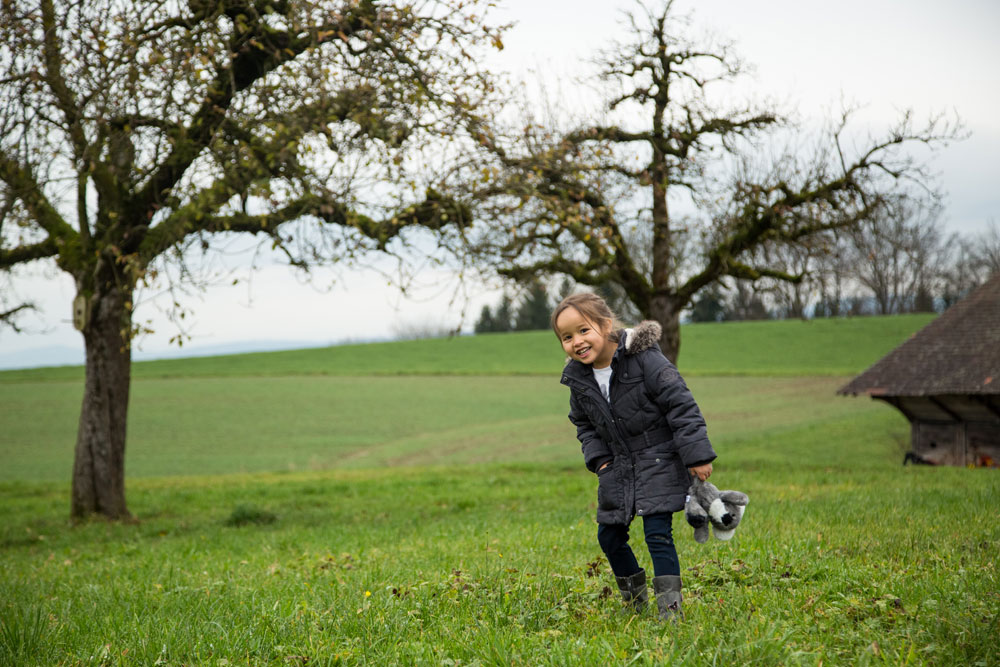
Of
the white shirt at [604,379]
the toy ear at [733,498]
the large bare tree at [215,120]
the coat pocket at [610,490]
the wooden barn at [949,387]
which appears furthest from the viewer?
the wooden barn at [949,387]

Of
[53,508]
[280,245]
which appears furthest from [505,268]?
[53,508]

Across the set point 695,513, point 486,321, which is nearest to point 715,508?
point 695,513

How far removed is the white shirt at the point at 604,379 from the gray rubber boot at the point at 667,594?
1.02 m

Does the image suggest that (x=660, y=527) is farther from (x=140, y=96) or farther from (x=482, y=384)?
(x=482, y=384)

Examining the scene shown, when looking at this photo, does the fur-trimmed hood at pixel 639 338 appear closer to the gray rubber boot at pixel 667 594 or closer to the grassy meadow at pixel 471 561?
the gray rubber boot at pixel 667 594

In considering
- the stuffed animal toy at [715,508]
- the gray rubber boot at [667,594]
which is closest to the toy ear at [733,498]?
the stuffed animal toy at [715,508]

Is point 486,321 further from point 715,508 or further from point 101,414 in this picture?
point 715,508

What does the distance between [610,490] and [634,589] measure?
586 mm

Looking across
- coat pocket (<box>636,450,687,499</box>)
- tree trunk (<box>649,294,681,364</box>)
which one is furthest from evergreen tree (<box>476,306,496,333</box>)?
coat pocket (<box>636,450,687,499</box>)

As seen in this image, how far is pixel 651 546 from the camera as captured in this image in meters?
4.22

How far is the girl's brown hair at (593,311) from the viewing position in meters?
4.48

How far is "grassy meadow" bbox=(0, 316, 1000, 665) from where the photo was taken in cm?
367

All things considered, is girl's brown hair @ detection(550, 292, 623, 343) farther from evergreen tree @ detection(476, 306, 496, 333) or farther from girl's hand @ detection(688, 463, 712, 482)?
evergreen tree @ detection(476, 306, 496, 333)

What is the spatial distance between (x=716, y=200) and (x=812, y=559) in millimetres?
11343
